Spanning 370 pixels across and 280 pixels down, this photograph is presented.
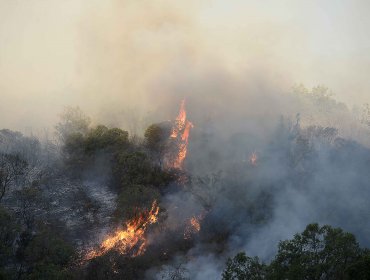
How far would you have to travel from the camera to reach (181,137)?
78.3 m

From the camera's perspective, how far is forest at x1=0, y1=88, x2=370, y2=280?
5010cm

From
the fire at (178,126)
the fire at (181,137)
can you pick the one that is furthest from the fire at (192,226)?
the fire at (178,126)

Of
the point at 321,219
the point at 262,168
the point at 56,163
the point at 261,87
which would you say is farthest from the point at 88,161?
the point at 261,87

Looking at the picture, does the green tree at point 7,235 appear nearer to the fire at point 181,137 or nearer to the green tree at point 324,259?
the green tree at point 324,259

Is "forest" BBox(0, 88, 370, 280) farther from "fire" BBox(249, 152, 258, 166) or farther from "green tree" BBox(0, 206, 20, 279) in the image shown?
"fire" BBox(249, 152, 258, 166)

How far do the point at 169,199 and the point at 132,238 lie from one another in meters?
10.1

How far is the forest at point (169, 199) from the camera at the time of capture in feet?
164

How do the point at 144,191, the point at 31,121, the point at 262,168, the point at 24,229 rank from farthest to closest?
the point at 31,121
the point at 262,168
the point at 144,191
the point at 24,229

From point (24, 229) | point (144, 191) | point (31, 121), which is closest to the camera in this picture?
point (24, 229)

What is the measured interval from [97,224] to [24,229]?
976cm

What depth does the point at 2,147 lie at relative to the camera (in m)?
75.8

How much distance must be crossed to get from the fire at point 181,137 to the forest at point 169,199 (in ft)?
0.85

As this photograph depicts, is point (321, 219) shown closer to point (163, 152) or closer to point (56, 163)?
point (163, 152)

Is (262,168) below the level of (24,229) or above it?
above
